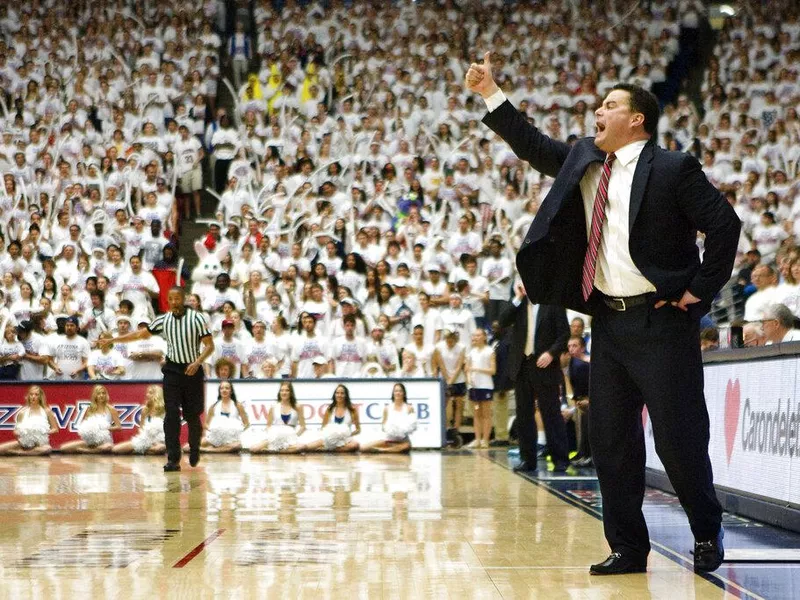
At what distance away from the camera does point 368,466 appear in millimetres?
13742

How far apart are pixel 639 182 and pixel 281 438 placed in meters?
11.5

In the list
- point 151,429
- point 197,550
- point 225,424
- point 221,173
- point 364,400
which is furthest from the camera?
point 221,173

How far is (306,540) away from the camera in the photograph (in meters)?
6.94

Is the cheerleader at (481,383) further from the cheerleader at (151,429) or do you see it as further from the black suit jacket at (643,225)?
the black suit jacket at (643,225)

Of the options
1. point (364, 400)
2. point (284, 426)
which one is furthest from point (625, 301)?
point (364, 400)

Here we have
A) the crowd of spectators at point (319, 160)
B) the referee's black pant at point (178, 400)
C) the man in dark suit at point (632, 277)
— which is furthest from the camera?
the crowd of spectators at point (319, 160)

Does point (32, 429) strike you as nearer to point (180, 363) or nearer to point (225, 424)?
point (225, 424)

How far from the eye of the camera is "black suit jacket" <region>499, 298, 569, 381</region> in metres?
11.9

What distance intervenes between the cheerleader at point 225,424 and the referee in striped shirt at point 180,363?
10.4 ft

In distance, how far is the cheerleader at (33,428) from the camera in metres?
16.3

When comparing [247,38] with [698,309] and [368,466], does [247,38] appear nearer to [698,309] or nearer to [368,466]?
[368,466]

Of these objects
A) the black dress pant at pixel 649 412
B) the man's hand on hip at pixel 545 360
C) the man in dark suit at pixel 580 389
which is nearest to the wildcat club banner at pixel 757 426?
the black dress pant at pixel 649 412

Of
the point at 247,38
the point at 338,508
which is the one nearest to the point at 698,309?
the point at 338,508

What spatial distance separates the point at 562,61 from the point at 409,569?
19590mm
